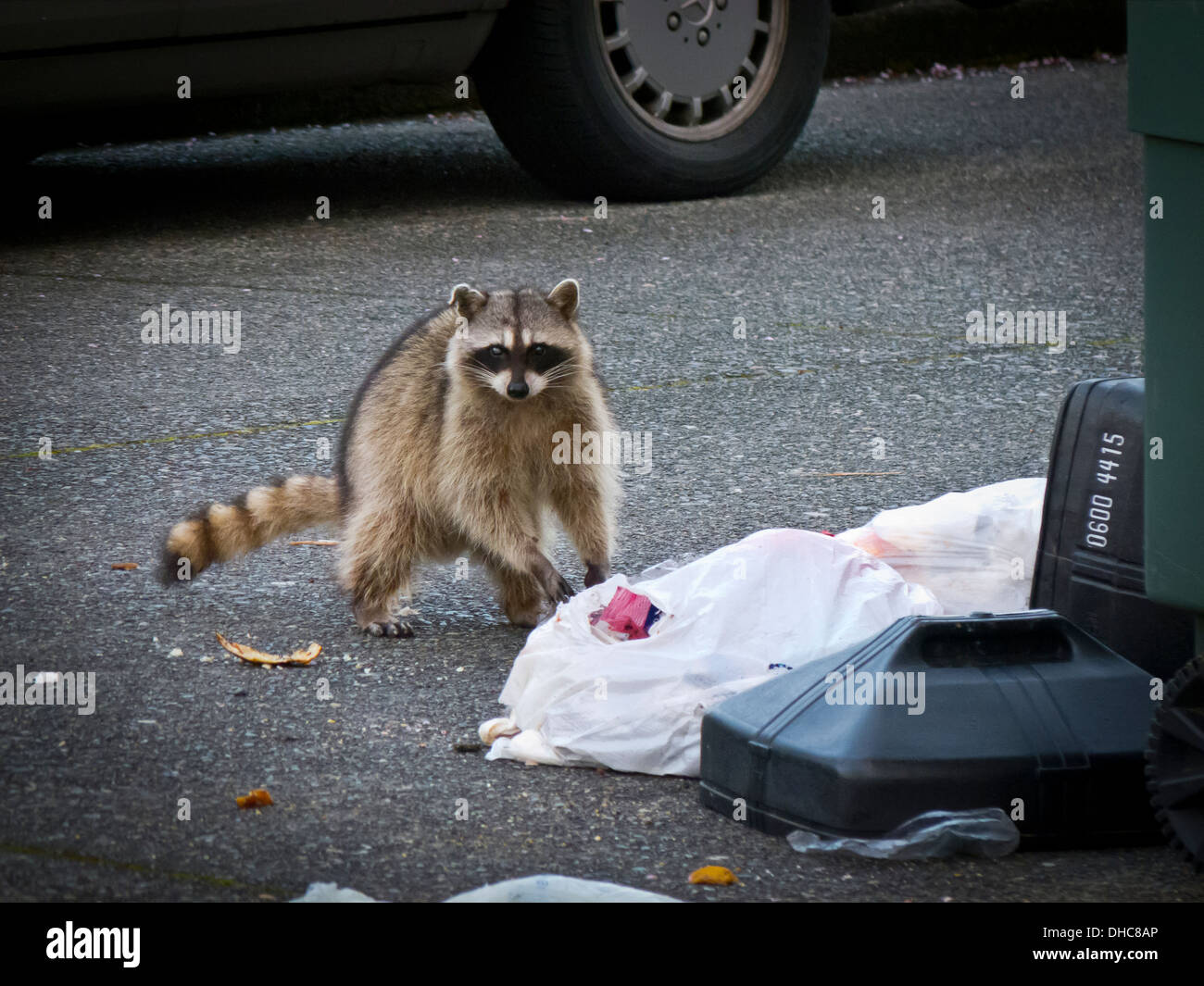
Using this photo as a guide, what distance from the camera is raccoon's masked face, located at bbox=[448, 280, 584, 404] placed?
176 inches

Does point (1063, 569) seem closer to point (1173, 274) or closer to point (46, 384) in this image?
point (1173, 274)

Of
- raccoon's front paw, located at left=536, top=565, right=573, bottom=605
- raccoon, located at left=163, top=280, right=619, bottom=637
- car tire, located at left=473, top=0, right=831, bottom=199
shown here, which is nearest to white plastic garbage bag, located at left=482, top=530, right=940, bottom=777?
raccoon's front paw, located at left=536, top=565, right=573, bottom=605

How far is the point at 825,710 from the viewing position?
10.4 ft

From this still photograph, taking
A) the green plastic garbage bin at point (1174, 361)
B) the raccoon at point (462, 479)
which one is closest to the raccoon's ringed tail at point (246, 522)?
the raccoon at point (462, 479)

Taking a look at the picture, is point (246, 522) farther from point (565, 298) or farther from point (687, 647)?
point (687, 647)

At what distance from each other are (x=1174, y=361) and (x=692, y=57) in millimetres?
5441

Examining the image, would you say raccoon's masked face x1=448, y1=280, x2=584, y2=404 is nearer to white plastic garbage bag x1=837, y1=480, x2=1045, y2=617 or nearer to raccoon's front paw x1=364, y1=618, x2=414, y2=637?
raccoon's front paw x1=364, y1=618, x2=414, y2=637

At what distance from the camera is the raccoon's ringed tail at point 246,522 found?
4.41 metres

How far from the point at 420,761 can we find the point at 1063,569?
4.55ft

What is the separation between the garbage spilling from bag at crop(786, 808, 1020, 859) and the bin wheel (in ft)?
0.88

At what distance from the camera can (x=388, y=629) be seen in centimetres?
429

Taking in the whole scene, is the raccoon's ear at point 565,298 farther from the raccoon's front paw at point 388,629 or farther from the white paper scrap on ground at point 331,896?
the white paper scrap on ground at point 331,896

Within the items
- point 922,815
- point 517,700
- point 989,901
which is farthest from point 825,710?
point 517,700

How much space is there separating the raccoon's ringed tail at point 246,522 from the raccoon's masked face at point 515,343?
515mm
